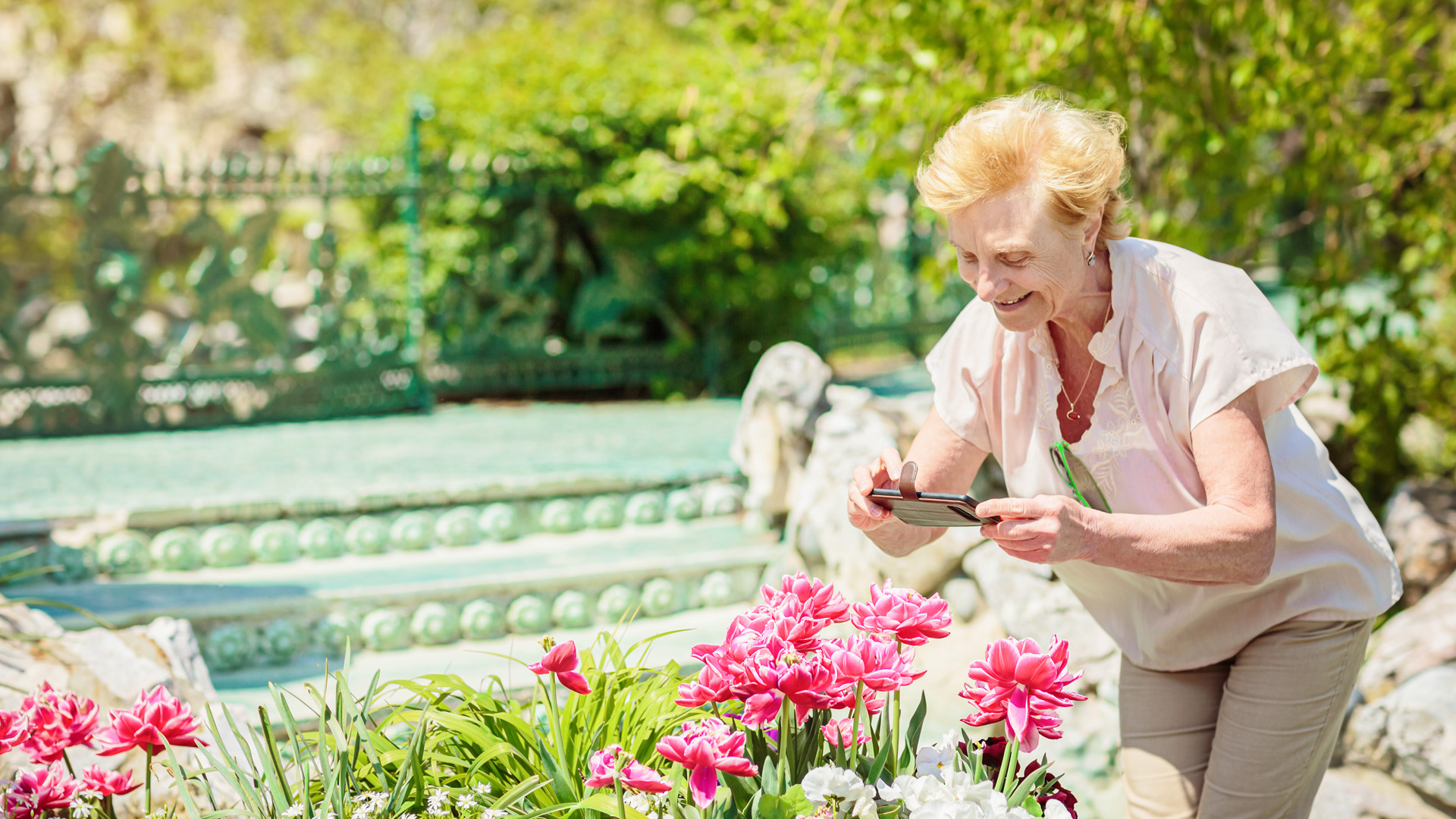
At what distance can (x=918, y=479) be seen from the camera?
1944 mm

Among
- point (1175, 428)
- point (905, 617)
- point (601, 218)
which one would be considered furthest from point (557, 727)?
point (601, 218)

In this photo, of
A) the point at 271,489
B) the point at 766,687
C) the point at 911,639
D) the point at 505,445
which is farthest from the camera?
the point at 505,445

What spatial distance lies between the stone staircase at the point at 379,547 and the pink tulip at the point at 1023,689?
8.40ft

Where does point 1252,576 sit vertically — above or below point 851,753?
above

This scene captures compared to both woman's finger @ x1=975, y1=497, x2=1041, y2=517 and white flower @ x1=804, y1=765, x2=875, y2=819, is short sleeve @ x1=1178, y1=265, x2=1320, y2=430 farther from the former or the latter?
white flower @ x1=804, y1=765, x2=875, y2=819

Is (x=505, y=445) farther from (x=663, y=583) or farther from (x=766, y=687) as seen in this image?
(x=766, y=687)

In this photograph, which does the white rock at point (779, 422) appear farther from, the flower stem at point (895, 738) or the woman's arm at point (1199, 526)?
the woman's arm at point (1199, 526)

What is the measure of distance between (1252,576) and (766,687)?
658 millimetres

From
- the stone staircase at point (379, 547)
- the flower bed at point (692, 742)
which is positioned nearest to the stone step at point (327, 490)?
the stone staircase at point (379, 547)

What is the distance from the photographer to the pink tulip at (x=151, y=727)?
1738mm

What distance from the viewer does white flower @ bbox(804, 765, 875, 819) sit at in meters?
1.50

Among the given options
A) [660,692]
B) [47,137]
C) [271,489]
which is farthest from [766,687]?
[47,137]

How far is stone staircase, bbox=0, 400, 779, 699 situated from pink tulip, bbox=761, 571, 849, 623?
7.42 feet

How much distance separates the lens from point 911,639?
5.39 feet
